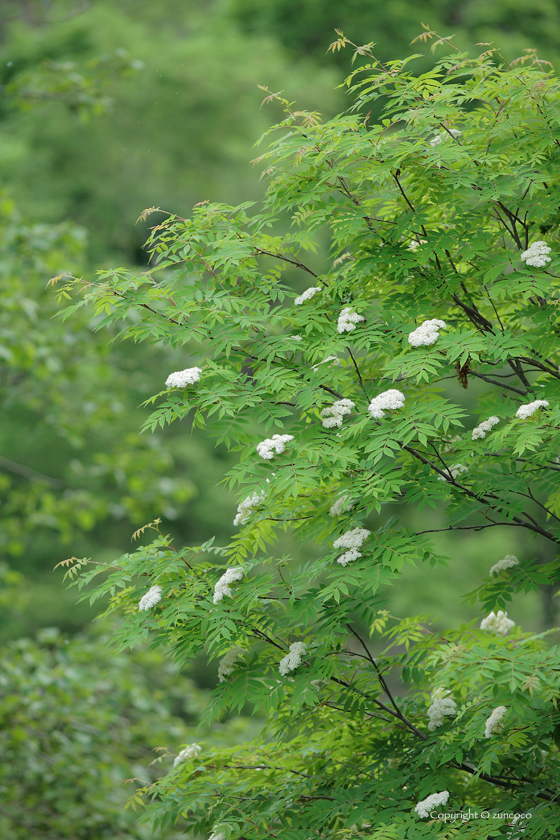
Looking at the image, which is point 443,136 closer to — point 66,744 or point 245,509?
point 245,509

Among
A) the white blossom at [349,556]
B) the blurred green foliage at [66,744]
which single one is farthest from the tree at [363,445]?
the blurred green foliage at [66,744]

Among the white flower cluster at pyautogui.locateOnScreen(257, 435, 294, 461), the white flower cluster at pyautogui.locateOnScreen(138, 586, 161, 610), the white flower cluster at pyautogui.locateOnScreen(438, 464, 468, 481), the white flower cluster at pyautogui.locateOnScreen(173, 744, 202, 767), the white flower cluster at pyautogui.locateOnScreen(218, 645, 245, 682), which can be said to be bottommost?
the white flower cluster at pyautogui.locateOnScreen(173, 744, 202, 767)

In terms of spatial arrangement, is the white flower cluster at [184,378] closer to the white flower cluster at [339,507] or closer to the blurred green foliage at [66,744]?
the white flower cluster at [339,507]

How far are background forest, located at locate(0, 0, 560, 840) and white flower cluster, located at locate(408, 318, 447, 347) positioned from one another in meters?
4.15

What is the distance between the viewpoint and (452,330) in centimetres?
300

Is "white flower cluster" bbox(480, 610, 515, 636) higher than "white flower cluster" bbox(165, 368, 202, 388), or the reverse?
"white flower cluster" bbox(165, 368, 202, 388)

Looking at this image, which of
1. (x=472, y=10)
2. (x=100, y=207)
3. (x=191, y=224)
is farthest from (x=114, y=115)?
(x=191, y=224)

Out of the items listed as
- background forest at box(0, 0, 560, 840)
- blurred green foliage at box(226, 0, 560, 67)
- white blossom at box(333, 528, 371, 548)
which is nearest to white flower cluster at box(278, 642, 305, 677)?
white blossom at box(333, 528, 371, 548)

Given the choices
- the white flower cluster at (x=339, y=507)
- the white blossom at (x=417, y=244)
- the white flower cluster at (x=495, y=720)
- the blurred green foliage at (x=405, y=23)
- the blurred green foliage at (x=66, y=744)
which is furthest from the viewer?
the blurred green foliage at (x=405, y=23)

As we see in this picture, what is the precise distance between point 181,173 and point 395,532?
1522 cm

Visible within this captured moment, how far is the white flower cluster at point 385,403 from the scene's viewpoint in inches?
110

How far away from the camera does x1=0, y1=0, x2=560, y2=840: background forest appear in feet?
20.7

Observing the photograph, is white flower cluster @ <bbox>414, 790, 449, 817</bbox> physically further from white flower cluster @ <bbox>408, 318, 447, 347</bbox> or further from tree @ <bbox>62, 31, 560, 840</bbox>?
white flower cluster @ <bbox>408, 318, 447, 347</bbox>

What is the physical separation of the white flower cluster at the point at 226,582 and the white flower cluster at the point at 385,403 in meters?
0.77
